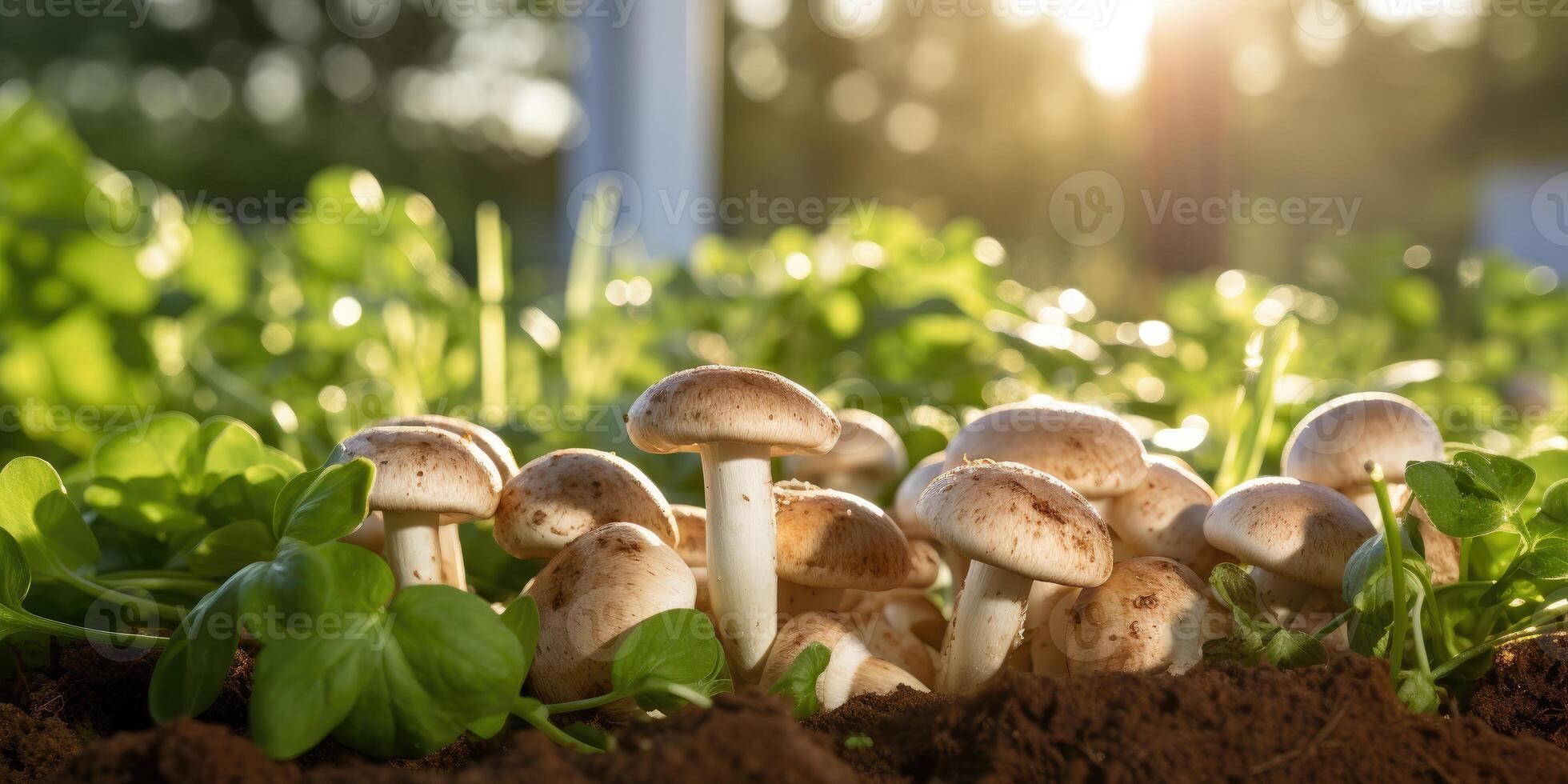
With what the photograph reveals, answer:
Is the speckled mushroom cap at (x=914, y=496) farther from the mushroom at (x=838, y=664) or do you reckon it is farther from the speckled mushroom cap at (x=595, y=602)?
the speckled mushroom cap at (x=595, y=602)

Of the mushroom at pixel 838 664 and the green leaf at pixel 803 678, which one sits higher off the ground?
the green leaf at pixel 803 678

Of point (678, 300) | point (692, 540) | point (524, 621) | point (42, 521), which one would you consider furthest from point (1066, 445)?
point (678, 300)

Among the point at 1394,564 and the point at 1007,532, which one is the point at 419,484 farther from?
the point at 1394,564

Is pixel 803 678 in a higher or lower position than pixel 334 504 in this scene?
lower

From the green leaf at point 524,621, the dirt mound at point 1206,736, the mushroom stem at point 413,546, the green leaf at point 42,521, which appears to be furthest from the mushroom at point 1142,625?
the green leaf at point 42,521

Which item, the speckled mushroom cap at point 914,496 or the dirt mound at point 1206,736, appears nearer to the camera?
the dirt mound at point 1206,736

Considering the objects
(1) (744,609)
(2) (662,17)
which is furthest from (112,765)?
(2) (662,17)

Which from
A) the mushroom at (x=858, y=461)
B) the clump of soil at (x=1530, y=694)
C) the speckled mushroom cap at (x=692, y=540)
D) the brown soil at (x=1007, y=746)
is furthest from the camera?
the mushroom at (x=858, y=461)
